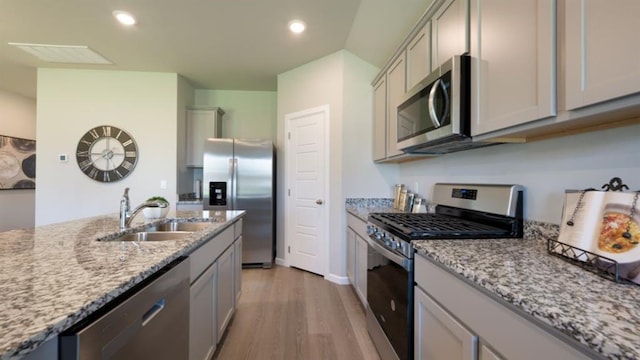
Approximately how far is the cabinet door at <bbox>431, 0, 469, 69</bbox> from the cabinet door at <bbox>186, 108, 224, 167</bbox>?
Answer: 3.44 m

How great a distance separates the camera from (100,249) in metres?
1.09

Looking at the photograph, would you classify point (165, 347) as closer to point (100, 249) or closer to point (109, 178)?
point (100, 249)

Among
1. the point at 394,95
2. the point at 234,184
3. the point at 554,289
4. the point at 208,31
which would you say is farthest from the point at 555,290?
the point at 234,184

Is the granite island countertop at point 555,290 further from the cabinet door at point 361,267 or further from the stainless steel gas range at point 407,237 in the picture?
the cabinet door at point 361,267

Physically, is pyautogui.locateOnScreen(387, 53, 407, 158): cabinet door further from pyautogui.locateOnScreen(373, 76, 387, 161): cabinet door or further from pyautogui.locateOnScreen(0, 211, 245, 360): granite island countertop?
pyautogui.locateOnScreen(0, 211, 245, 360): granite island countertop

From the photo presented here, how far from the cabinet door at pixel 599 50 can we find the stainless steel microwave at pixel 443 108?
1.67ft

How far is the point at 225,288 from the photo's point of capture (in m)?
1.96

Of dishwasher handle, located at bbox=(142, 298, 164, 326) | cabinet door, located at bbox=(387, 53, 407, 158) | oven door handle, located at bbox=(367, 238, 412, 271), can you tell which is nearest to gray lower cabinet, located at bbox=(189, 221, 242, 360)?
dishwasher handle, located at bbox=(142, 298, 164, 326)

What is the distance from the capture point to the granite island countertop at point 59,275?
53cm

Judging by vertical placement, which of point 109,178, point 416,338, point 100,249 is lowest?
point 416,338

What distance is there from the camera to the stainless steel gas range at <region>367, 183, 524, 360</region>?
53.2 inches

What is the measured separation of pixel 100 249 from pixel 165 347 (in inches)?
17.9

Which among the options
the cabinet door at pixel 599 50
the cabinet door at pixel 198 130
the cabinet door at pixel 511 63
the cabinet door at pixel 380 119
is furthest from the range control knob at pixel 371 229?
the cabinet door at pixel 198 130

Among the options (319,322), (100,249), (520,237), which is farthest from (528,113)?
(319,322)
